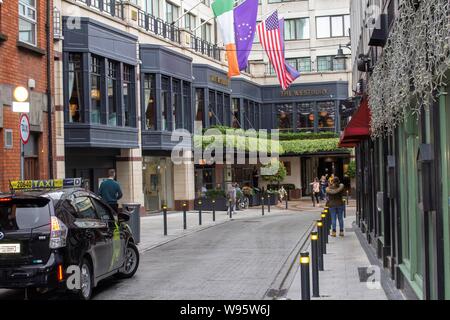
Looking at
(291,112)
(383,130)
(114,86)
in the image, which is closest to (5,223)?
(383,130)

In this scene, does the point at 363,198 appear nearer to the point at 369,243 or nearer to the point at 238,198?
the point at 369,243

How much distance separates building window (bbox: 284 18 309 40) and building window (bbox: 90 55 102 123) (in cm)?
2757

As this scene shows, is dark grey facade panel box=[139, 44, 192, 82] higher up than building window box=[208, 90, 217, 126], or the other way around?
dark grey facade panel box=[139, 44, 192, 82]

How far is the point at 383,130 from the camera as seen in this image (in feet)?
34.3

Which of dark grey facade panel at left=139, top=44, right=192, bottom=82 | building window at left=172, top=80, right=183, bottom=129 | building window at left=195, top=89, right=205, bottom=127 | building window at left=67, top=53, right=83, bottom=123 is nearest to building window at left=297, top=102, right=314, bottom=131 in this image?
building window at left=195, top=89, right=205, bottom=127

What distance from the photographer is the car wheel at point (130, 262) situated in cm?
1112

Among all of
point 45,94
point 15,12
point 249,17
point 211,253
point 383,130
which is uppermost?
point 249,17

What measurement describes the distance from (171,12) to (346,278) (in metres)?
25.4

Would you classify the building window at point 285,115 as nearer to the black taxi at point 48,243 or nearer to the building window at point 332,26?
the building window at point 332,26

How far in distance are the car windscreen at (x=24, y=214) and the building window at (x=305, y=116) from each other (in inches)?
1522

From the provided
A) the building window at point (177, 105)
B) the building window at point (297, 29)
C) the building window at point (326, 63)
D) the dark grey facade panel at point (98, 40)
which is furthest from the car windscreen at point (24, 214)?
the building window at point (297, 29)

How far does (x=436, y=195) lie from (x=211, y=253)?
9.14 metres

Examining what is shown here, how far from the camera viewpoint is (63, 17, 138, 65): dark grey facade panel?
22.6 meters

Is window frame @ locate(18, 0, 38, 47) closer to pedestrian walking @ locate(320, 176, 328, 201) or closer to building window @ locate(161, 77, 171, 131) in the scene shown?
building window @ locate(161, 77, 171, 131)
